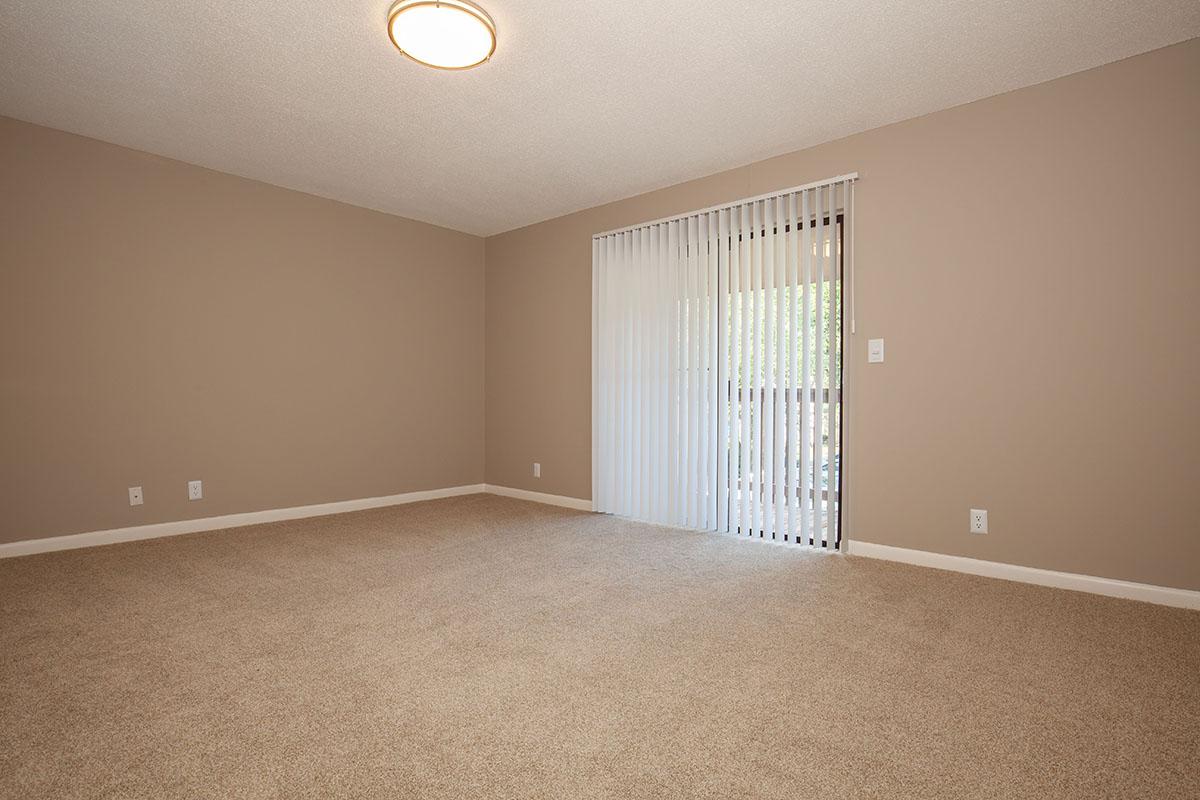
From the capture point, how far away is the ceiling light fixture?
88.3 inches

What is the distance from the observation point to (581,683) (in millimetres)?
1825

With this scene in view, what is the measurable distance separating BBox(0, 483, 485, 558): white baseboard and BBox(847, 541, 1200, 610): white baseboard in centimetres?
366

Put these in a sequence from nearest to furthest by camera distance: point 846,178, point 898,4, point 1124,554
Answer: point 898,4 → point 1124,554 → point 846,178

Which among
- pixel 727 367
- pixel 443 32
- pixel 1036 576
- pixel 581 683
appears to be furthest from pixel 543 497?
pixel 443 32

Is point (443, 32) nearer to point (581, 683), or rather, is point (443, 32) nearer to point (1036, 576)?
point (581, 683)

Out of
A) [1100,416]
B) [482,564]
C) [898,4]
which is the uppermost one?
[898,4]

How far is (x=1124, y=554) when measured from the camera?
8.70ft

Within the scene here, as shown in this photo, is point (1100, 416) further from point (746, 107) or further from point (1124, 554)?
point (746, 107)

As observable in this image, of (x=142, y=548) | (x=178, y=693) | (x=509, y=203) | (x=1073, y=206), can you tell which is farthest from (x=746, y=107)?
(x=142, y=548)

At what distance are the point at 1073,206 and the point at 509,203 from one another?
3.65 m

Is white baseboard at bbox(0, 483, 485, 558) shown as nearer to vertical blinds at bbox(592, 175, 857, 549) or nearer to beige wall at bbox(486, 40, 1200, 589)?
vertical blinds at bbox(592, 175, 857, 549)

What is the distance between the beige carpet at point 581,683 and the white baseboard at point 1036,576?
0.31ft

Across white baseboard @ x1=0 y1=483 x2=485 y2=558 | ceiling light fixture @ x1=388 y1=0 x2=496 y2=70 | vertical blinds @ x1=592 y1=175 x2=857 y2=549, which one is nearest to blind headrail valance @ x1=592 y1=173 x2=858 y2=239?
vertical blinds @ x1=592 y1=175 x2=857 y2=549

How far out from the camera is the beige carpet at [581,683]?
4.50ft
